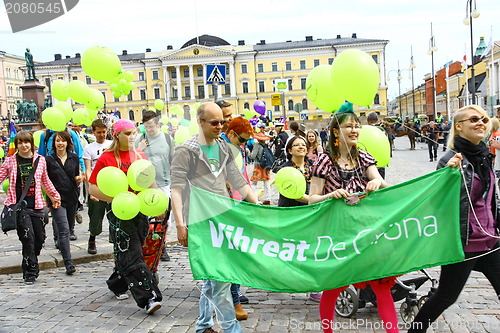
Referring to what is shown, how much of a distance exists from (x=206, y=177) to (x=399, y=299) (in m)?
1.97

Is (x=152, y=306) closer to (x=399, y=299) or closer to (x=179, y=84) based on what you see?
(x=399, y=299)

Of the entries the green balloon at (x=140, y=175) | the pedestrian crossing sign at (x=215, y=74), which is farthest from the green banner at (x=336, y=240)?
the pedestrian crossing sign at (x=215, y=74)

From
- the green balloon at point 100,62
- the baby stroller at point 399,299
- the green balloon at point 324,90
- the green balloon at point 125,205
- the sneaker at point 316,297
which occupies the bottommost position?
the sneaker at point 316,297

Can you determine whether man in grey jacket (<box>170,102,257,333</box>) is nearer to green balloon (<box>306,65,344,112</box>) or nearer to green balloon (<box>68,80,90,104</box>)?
green balloon (<box>306,65,344,112</box>)

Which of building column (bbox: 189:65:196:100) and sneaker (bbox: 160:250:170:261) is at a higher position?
building column (bbox: 189:65:196:100)

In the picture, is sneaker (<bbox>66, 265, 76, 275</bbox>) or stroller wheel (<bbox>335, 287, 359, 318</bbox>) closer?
stroller wheel (<bbox>335, 287, 359, 318</bbox>)

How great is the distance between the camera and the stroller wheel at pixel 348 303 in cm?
457

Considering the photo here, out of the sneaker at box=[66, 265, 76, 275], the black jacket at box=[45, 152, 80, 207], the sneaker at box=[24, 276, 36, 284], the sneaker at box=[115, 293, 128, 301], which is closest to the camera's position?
the sneaker at box=[115, 293, 128, 301]

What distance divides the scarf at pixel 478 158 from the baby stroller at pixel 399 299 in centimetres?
102

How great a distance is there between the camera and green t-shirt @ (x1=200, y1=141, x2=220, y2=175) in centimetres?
420

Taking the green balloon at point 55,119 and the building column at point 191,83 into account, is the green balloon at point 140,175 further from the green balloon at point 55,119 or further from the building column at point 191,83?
the building column at point 191,83

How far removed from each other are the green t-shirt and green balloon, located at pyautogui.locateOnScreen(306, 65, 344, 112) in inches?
38.9

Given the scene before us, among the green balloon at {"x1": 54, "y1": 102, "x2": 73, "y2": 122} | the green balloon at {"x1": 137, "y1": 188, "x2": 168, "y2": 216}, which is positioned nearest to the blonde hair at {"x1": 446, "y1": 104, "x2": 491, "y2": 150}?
the green balloon at {"x1": 137, "y1": 188, "x2": 168, "y2": 216}

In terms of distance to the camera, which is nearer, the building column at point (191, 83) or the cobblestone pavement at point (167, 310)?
the cobblestone pavement at point (167, 310)
